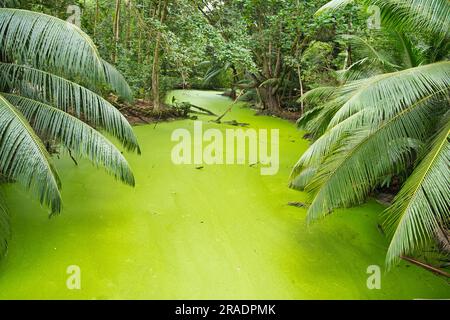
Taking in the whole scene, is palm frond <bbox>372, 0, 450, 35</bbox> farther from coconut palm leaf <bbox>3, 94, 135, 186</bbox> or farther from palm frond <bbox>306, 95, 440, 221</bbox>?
coconut palm leaf <bbox>3, 94, 135, 186</bbox>

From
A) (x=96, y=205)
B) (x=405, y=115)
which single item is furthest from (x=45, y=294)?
(x=405, y=115)

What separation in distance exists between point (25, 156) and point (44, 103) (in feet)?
2.25

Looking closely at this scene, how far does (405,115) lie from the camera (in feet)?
7.31

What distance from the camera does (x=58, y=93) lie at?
107 inches

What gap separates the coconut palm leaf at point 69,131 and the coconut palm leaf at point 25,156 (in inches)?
14.1

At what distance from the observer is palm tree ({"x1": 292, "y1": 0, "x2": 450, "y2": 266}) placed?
73.6 inches

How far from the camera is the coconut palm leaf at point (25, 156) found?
7.15ft

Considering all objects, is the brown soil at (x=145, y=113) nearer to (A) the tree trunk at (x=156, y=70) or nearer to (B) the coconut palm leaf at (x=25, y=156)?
(A) the tree trunk at (x=156, y=70)

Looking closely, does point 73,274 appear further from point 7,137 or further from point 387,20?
point 387,20

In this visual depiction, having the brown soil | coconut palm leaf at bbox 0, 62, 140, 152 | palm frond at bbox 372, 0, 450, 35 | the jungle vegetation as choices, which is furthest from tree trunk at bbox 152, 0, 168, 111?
palm frond at bbox 372, 0, 450, 35

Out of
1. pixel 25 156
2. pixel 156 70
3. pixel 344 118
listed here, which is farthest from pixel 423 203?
pixel 156 70

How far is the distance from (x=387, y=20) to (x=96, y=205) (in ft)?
9.13

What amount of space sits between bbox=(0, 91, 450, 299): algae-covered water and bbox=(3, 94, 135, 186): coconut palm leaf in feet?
2.00

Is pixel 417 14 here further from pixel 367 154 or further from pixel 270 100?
pixel 270 100
